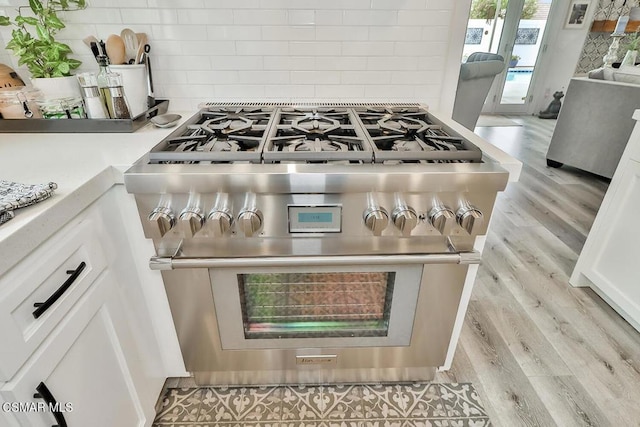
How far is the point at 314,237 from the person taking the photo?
94 cm

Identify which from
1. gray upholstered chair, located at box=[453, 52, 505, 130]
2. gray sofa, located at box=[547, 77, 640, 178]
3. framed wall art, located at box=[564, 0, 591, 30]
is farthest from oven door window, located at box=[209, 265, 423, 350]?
framed wall art, located at box=[564, 0, 591, 30]

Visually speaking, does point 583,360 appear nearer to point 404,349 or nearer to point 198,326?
point 404,349

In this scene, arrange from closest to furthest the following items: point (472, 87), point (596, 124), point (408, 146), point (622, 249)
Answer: point (408, 146) → point (622, 249) → point (596, 124) → point (472, 87)

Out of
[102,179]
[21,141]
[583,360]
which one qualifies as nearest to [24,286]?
[102,179]

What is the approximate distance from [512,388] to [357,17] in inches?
63.1

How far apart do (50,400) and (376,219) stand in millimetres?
770

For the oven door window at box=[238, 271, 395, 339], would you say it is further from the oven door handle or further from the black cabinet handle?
the black cabinet handle

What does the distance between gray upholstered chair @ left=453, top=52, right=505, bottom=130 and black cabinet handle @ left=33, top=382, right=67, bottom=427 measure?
3303 mm

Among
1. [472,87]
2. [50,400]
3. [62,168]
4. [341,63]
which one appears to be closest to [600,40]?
[472,87]

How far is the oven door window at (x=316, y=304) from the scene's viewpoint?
1.06m

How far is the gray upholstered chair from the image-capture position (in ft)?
10.1

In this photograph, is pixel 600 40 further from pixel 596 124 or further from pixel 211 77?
pixel 211 77

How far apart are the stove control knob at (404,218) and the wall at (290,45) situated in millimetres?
835

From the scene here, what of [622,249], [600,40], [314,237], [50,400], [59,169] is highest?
[600,40]
